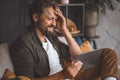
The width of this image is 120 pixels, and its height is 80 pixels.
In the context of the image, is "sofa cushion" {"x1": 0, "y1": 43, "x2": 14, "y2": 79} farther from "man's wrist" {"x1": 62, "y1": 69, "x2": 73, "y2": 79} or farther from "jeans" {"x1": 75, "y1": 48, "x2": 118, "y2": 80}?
"jeans" {"x1": 75, "y1": 48, "x2": 118, "y2": 80}

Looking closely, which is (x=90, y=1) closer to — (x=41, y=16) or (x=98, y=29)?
(x=98, y=29)

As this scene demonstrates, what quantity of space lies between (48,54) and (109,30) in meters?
2.00

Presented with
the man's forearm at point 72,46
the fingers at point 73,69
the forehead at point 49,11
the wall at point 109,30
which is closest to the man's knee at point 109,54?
the man's forearm at point 72,46

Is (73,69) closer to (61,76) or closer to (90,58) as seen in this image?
(61,76)

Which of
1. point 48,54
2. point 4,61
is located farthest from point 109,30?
point 4,61

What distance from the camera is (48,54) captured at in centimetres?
203

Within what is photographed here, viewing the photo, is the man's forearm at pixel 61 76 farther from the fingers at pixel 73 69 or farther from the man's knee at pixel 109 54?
the man's knee at pixel 109 54

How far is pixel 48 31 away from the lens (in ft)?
6.66

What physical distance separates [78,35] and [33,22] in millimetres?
1229

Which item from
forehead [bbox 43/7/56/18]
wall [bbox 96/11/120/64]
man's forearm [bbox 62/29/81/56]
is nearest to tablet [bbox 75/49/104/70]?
man's forearm [bbox 62/29/81/56]

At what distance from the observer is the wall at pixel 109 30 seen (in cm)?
382

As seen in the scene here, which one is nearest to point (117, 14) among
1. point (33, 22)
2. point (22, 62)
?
point (33, 22)

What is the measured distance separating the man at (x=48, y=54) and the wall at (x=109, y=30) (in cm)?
169

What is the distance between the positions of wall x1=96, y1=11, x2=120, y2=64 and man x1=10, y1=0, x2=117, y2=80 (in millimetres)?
1688
